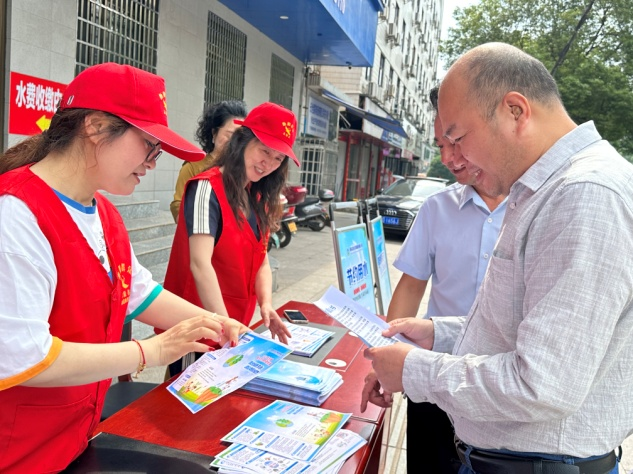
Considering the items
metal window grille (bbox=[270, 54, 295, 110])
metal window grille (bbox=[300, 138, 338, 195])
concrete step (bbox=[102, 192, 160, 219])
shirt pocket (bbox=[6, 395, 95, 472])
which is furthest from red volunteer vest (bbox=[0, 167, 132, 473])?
metal window grille (bbox=[300, 138, 338, 195])

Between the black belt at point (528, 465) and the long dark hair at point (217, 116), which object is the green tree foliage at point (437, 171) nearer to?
the long dark hair at point (217, 116)

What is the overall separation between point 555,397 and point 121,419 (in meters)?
1.18

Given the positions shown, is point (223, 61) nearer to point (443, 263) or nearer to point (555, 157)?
point (443, 263)

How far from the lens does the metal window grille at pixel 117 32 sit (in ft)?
18.3

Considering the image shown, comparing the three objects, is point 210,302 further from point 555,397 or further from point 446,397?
point 555,397

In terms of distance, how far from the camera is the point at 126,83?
1282mm

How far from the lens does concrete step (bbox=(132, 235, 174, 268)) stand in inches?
200

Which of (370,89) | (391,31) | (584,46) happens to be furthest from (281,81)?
(584,46)

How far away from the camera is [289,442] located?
4.55 feet

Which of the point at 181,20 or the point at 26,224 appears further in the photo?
the point at 181,20

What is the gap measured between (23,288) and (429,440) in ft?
5.08

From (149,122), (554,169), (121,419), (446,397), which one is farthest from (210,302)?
(554,169)

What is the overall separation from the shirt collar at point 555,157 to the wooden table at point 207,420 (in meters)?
0.84

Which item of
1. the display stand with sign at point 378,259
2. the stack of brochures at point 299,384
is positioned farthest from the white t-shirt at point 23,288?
the display stand with sign at point 378,259
